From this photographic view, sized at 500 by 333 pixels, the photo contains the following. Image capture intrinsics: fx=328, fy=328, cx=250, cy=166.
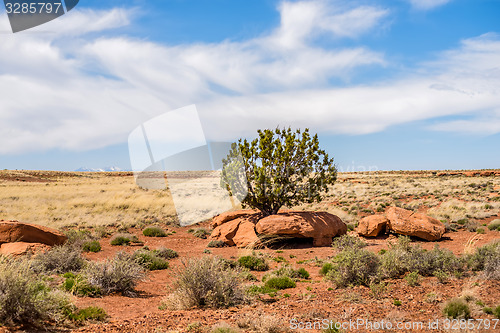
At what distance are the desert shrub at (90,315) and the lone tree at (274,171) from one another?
1198 centimetres

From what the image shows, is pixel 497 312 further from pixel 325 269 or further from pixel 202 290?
pixel 202 290

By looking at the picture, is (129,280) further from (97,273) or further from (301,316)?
(301,316)

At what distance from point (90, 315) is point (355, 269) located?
260 inches

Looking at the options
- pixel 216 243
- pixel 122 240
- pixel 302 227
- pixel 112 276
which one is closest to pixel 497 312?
pixel 112 276

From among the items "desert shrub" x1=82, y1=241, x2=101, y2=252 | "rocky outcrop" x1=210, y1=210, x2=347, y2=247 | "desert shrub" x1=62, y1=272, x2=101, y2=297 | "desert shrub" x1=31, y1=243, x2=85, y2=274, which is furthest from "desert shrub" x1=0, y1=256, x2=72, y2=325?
"rocky outcrop" x1=210, y1=210, x2=347, y2=247

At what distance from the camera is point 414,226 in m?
16.7

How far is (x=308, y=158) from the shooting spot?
62.2ft

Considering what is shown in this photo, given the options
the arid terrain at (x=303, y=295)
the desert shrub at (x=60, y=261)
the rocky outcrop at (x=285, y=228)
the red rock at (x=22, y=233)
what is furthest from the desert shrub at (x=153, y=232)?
the desert shrub at (x=60, y=261)

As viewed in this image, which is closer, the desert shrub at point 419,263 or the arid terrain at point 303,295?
the arid terrain at point 303,295

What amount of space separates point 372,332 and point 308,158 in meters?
13.5

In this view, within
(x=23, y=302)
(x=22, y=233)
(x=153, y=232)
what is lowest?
(x=153, y=232)

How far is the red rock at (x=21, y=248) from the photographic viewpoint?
12.8 m

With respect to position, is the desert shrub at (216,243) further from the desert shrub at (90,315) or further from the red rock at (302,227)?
the desert shrub at (90,315)

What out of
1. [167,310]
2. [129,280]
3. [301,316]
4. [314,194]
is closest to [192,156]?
[314,194]
